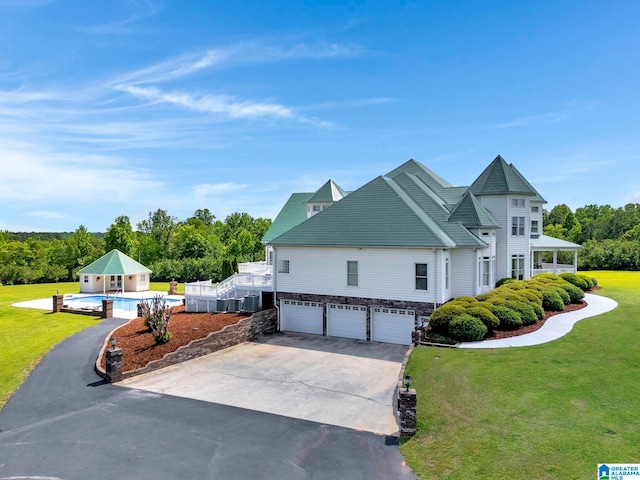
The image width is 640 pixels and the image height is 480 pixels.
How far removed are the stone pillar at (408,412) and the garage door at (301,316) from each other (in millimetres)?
13839

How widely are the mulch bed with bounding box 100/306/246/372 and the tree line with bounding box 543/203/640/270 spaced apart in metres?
43.3

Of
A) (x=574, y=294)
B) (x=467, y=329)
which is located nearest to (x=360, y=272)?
(x=467, y=329)

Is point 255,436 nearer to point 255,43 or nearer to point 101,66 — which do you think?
point 255,43

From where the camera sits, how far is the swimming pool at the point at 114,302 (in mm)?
32150

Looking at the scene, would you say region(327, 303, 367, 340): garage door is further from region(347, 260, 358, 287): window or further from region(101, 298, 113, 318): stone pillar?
region(101, 298, 113, 318): stone pillar

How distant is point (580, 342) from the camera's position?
Answer: 54.8 ft

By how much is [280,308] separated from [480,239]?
13.1 m

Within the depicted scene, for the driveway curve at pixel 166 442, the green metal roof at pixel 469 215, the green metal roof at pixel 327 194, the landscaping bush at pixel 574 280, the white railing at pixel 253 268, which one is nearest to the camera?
the driveway curve at pixel 166 442

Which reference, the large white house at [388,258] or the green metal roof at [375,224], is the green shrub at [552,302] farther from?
the green metal roof at [375,224]

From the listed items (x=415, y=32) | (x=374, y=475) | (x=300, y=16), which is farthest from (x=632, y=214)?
(x=374, y=475)

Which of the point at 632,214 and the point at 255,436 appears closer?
the point at 255,436

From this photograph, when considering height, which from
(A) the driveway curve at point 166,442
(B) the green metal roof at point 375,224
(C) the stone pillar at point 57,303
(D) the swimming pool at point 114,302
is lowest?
(A) the driveway curve at point 166,442

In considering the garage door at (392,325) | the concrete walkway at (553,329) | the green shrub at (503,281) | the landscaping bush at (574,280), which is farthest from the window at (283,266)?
A: the landscaping bush at (574,280)

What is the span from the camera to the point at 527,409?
1109cm
